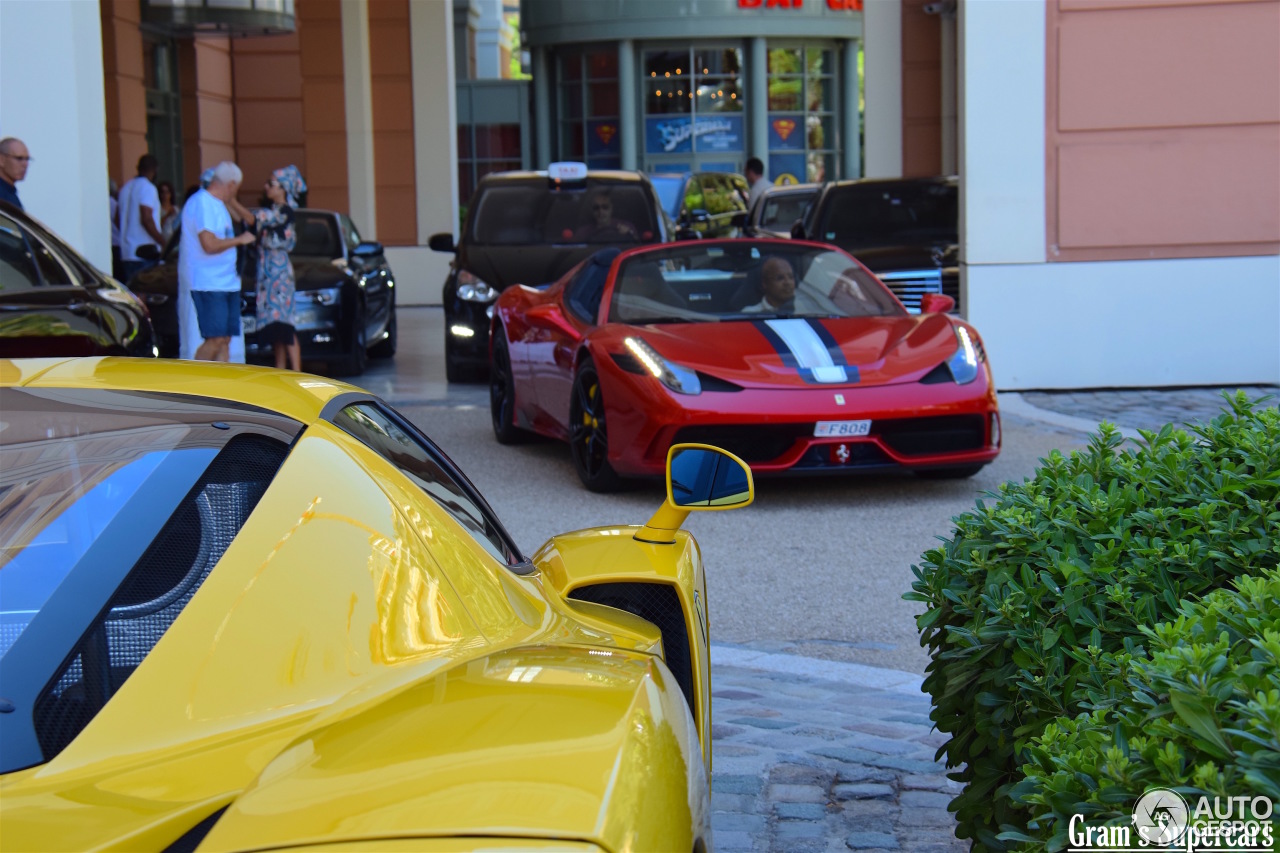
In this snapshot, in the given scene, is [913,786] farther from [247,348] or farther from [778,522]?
[247,348]

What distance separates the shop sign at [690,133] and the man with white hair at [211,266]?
87.7 ft

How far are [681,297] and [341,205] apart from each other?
1546 cm

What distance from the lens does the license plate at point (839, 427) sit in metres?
7.01

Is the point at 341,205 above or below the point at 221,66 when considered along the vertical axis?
below

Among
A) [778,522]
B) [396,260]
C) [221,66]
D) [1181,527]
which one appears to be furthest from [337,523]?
[221,66]

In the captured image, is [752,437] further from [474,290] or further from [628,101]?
[628,101]

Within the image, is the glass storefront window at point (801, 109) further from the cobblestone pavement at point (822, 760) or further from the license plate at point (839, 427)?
the cobblestone pavement at point (822, 760)

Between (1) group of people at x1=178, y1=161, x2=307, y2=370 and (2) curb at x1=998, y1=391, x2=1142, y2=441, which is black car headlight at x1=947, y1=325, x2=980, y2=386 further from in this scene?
(1) group of people at x1=178, y1=161, x2=307, y2=370

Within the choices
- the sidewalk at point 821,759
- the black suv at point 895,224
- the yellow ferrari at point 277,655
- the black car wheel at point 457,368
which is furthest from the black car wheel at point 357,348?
the yellow ferrari at point 277,655

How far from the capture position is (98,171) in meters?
10.2

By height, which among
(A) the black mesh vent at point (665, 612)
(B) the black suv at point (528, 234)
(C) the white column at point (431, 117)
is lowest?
(A) the black mesh vent at point (665, 612)

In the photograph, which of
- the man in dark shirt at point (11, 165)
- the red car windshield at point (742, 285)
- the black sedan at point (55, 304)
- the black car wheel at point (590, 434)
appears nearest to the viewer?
the black sedan at point (55, 304)

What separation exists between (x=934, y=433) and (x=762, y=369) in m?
0.93

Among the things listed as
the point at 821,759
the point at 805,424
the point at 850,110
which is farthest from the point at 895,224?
the point at 850,110
